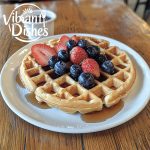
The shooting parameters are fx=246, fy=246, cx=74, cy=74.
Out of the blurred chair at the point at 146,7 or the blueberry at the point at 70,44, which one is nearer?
the blueberry at the point at 70,44

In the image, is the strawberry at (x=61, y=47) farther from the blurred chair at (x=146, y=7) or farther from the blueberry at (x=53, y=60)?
the blurred chair at (x=146, y=7)

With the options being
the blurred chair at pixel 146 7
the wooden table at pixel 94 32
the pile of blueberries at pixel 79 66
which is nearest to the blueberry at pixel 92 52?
the pile of blueberries at pixel 79 66

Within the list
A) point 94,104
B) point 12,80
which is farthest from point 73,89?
point 12,80

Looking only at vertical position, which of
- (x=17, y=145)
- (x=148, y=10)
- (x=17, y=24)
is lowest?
(x=148, y=10)

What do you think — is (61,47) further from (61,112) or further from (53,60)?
(61,112)

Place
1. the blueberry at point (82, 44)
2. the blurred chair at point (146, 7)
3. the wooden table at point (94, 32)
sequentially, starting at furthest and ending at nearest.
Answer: the blurred chair at point (146, 7), the blueberry at point (82, 44), the wooden table at point (94, 32)

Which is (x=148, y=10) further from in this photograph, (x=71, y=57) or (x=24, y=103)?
(x=24, y=103)

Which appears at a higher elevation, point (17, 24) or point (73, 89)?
point (73, 89)
